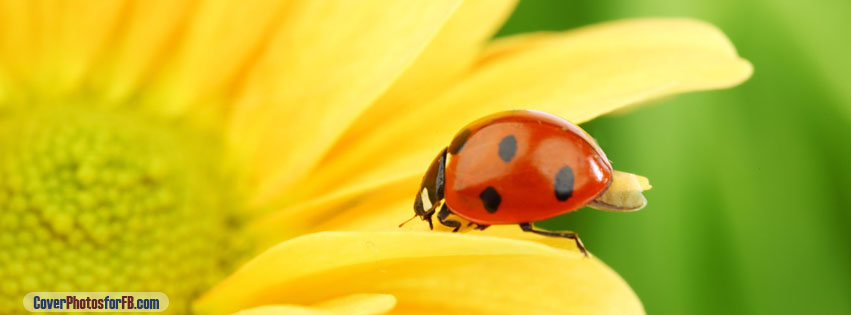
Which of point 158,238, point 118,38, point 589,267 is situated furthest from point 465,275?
point 118,38

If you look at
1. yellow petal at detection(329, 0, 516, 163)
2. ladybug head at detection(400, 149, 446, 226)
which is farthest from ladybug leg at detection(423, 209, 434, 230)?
yellow petal at detection(329, 0, 516, 163)

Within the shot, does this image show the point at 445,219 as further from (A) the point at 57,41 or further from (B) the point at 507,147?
(A) the point at 57,41

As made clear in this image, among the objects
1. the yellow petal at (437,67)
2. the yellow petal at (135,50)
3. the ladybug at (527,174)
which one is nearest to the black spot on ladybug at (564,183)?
the ladybug at (527,174)

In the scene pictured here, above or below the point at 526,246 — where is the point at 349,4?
above

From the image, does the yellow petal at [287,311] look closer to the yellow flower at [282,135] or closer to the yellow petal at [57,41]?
the yellow flower at [282,135]

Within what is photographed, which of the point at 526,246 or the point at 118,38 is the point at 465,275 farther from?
the point at 118,38

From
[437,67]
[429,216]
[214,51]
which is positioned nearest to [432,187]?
[429,216]
